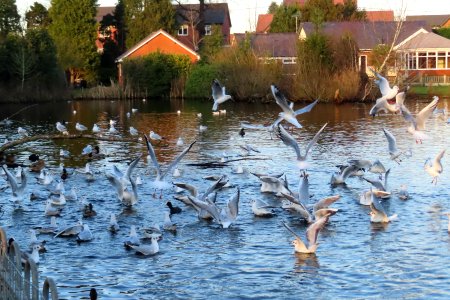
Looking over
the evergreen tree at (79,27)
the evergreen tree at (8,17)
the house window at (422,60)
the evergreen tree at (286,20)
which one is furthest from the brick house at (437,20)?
the evergreen tree at (8,17)

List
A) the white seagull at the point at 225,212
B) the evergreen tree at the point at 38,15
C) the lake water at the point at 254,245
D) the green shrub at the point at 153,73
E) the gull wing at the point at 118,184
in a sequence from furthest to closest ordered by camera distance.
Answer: the evergreen tree at the point at 38,15 < the green shrub at the point at 153,73 < the gull wing at the point at 118,184 < the white seagull at the point at 225,212 < the lake water at the point at 254,245

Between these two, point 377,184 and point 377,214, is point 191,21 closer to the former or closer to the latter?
point 377,184

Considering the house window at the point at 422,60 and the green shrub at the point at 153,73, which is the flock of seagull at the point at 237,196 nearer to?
the green shrub at the point at 153,73

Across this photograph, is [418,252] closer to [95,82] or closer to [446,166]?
[446,166]

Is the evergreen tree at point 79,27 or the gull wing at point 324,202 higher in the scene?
the evergreen tree at point 79,27

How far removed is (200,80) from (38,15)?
2173cm

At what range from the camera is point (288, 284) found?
10836 millimetres

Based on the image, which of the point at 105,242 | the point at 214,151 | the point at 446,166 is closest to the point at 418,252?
the point at 105,242

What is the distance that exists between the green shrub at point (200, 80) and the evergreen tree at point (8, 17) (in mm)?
13257

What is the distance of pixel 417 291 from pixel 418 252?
1803 millimetres

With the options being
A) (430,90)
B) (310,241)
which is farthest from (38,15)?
(310,241)

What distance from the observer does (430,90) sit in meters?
50.5

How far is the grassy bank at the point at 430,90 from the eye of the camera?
48812mm

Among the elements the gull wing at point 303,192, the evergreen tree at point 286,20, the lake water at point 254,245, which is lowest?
the lake water at point 254,245
